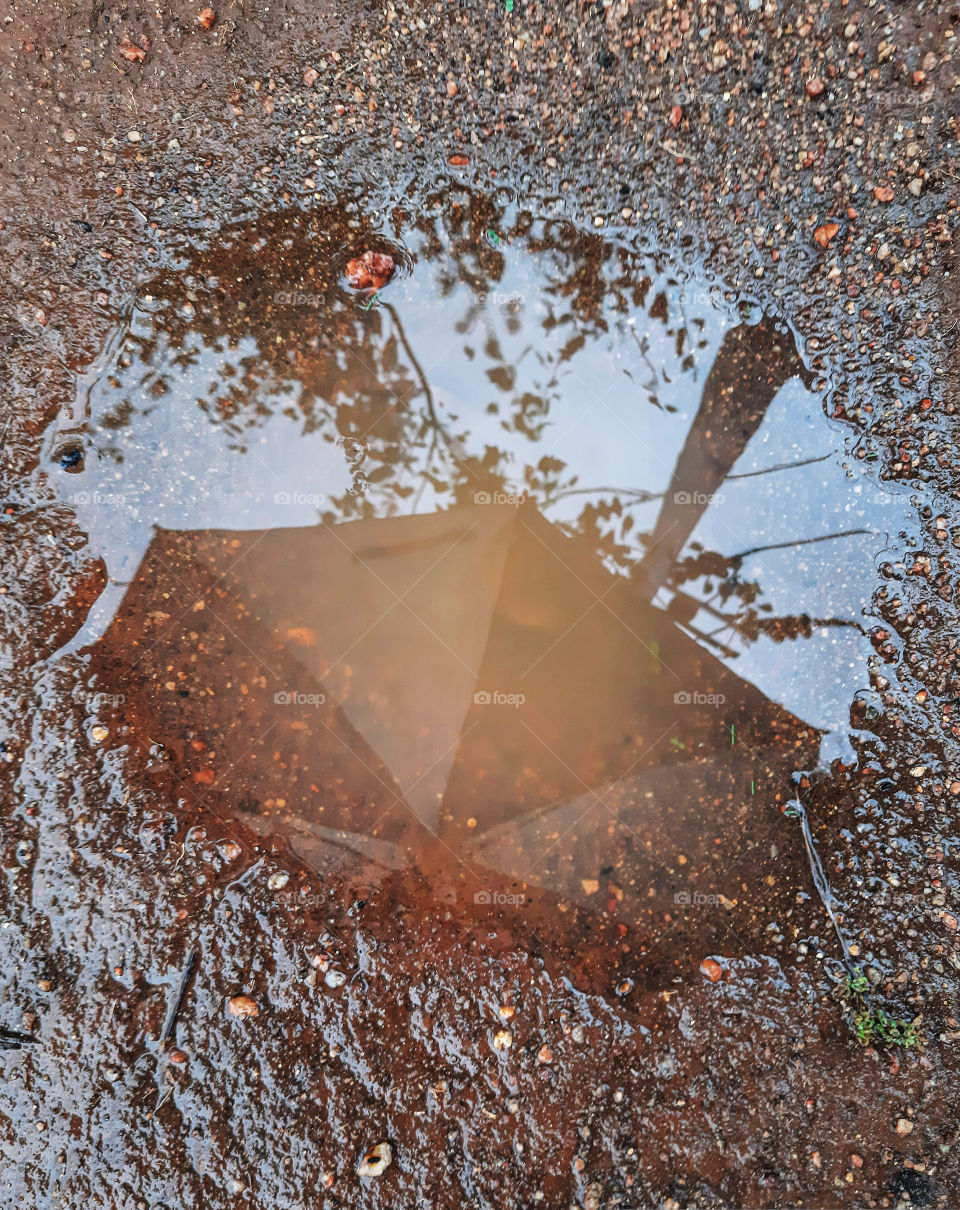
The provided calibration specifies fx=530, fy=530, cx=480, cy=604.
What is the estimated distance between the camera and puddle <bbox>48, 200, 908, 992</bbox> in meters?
2.24

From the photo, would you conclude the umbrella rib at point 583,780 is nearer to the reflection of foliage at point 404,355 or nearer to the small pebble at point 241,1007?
the reflection of foliage at point 404,355

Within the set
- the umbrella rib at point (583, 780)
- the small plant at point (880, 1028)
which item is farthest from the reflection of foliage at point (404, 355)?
the small plant at point (880, 1028)

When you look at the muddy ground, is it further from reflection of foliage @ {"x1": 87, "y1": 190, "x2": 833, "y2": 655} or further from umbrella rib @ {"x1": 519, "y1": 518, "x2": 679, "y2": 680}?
umbrella rib @ {"x1": 519, "y1": 518, "x2": 679, "y2": 680}

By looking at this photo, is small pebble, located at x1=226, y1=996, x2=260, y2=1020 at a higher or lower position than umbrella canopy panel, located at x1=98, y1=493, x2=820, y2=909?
lower

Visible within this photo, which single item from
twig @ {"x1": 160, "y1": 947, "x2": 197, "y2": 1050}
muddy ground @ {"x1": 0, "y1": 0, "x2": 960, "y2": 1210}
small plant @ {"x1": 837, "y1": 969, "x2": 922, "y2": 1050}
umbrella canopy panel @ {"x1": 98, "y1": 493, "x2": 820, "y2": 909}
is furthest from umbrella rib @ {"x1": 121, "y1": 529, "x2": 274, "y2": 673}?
small plant @ {"x1": 837, "y1": 969, "x2": 922, "y2": 1050}

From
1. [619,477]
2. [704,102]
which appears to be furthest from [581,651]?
[704,102]

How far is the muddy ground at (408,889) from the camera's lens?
2.02 m

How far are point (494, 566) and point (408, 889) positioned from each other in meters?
1.43

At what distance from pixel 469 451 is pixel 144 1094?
2.84 metres

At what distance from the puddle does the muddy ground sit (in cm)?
14

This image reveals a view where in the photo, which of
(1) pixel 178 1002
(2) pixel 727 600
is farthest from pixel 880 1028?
(1) pixel 178 1002

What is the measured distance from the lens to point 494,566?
240 centimetres

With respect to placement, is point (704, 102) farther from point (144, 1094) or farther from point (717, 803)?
point (144, 1094)

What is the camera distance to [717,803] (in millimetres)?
2314
